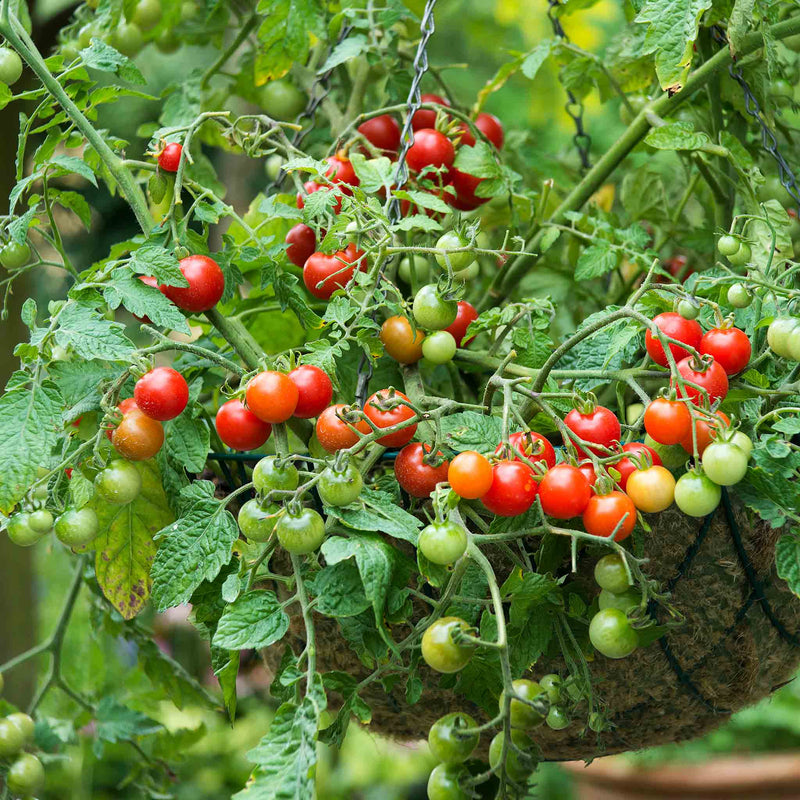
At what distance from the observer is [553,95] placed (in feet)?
4.94

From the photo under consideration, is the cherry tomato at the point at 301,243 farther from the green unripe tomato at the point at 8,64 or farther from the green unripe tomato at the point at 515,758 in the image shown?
the green unripe tomato at the point at 515,758

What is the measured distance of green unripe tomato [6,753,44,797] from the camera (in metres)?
0.88

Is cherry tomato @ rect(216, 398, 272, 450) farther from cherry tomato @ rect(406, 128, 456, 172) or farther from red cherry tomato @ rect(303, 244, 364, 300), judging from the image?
cherry tomato @ rect(406, 128, 456, 172)

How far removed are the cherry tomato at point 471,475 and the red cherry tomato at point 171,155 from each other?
35cm

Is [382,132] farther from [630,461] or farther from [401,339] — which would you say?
[630,461]

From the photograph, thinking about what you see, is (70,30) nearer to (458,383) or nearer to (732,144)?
(458,383)

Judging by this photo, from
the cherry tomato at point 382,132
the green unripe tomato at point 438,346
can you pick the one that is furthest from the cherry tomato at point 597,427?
the cherry tomato at point 382,132

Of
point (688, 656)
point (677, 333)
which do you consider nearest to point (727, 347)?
point (677, 333)

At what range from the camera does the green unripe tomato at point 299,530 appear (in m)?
0.56

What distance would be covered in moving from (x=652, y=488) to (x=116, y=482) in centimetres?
36

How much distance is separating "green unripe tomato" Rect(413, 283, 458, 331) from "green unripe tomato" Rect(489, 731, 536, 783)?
0.90 feet

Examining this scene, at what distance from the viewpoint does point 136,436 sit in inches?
25.3

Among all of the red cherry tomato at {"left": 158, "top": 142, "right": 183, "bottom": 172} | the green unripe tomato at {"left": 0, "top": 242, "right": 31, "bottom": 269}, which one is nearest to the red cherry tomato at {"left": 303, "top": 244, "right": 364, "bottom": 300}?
the red cherry tomato at {"left": 158, "top": 142, "right": 183, "bottom": 172}

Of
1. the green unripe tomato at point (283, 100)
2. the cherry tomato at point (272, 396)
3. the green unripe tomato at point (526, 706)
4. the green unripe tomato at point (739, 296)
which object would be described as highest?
the green unripe tomato at point (283, 100)
